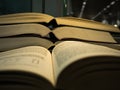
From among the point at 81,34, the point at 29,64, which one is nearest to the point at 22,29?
the point at 81,34

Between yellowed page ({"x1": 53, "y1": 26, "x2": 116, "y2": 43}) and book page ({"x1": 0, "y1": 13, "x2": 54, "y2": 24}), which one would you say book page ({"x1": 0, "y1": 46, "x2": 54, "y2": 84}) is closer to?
yellowed page ({"x1": 53, "y1": 26, "x2": 116, "y2": 43})

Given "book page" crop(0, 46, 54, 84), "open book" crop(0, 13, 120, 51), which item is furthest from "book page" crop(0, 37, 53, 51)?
"book page" crop(0, 46, 54, 84)

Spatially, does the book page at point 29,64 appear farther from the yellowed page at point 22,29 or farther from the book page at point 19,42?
the yellowed page at point 22,29

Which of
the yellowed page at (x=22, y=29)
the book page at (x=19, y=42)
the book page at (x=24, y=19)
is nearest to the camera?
the book page at (x=19, y=42)

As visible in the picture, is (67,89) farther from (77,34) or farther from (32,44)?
(77,34)

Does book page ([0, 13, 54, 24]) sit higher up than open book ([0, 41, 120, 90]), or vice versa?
open book ([0, 41, 120, 90])

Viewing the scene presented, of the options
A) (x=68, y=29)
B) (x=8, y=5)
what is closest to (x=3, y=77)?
(x=68, y=29)

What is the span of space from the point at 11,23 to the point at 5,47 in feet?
0.91

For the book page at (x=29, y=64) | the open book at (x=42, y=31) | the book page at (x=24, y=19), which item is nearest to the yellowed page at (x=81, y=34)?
the open book at (x=42, y=31)

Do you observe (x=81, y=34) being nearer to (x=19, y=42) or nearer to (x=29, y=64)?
(x=19, y=42)

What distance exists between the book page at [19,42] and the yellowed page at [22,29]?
0.04 meters

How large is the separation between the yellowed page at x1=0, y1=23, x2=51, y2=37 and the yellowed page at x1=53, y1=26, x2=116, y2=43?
0.05 m

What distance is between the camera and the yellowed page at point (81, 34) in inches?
37.6

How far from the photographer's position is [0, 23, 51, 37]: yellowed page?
93cm
